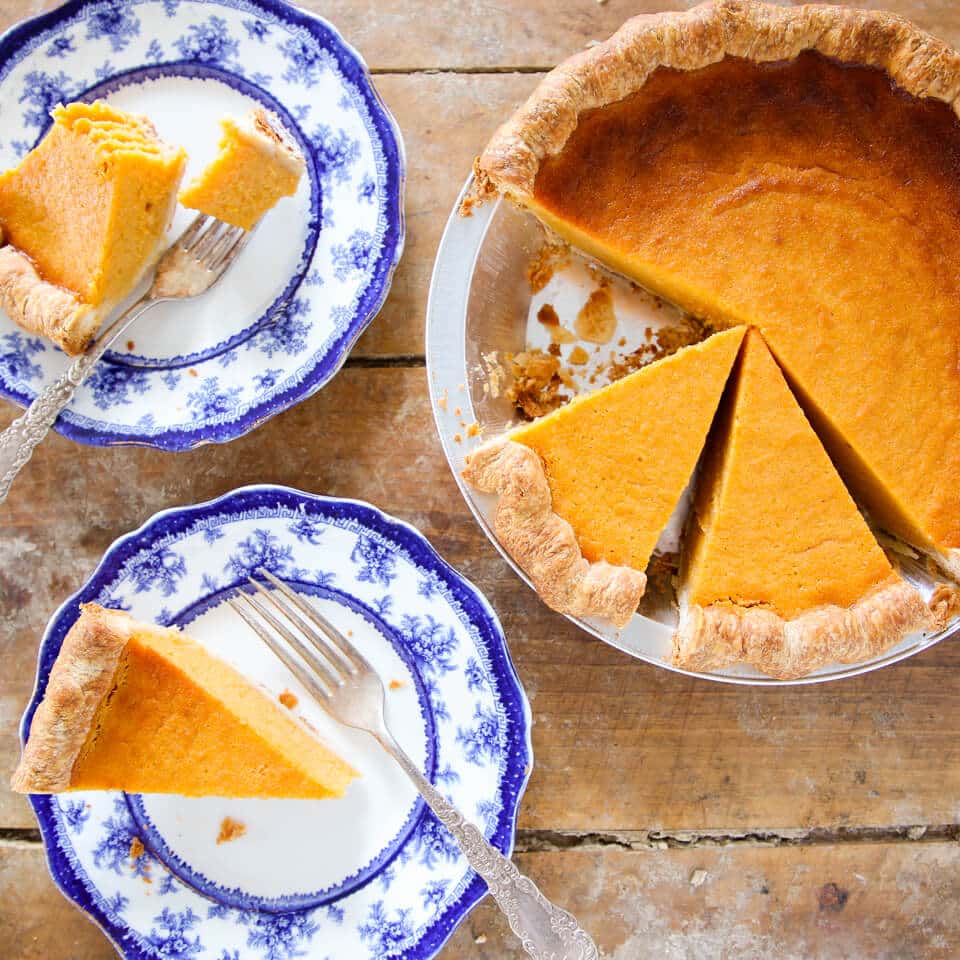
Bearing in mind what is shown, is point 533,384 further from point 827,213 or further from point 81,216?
point 81,216

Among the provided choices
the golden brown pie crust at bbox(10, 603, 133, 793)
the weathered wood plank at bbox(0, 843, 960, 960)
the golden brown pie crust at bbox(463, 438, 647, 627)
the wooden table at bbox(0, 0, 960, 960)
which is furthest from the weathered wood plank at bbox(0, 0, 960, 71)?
the weathered wood plank at bbox(0, 843, 960, 960)

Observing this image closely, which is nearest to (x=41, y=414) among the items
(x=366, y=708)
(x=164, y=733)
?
(x=164, y=733)

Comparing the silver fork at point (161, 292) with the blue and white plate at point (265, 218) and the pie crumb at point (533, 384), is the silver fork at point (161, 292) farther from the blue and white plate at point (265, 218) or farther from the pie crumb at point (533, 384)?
the pie crumb at point (533, 384)

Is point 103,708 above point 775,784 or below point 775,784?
above

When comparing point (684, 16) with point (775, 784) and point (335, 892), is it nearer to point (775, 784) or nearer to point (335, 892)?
point (775, 784)

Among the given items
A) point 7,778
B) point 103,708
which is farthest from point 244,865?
point 7,778
